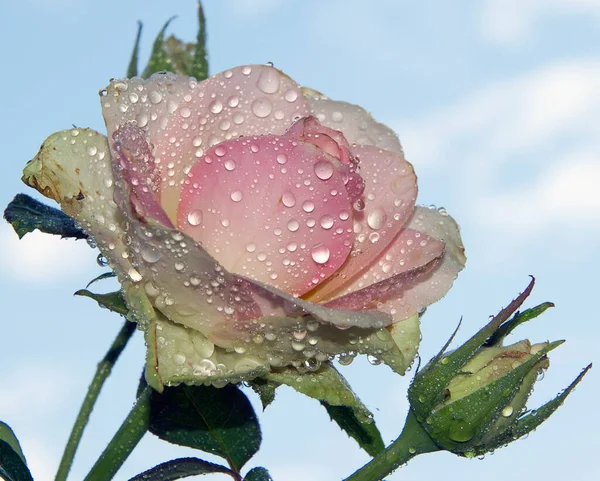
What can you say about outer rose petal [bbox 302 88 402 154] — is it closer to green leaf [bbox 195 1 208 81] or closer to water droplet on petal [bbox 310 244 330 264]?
water droplet on petal [bbox 310 244 330 264]

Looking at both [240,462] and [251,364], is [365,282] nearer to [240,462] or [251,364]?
[251,364]

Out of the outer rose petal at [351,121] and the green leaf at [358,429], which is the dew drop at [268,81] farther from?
the green leaf at [358,429]

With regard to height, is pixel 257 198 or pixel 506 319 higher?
pixel 257 198

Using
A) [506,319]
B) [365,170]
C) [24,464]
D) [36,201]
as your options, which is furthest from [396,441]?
[36,201]

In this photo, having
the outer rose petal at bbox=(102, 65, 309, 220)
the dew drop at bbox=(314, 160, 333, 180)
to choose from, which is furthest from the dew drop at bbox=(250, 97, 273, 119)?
the dew drop at bbox=(314, 160, 333, 180)

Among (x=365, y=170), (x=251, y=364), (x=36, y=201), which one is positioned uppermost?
(x=36, y=201)

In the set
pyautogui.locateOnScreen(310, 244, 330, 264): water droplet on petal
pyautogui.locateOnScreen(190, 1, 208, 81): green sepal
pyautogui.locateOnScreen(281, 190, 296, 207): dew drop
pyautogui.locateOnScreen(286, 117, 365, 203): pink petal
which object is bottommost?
pyautogui.locateOnScreen(310, 244, 330, 264): water droplet on petal

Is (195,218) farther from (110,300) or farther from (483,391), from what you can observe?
(483,391)
